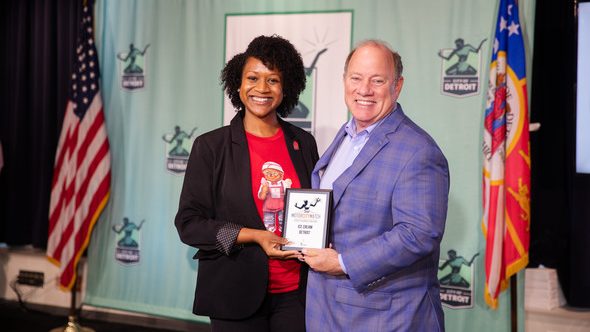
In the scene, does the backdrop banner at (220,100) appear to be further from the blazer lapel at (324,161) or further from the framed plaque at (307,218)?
the framed plaque at (307,218)

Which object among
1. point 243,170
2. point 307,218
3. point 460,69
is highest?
point 460,69

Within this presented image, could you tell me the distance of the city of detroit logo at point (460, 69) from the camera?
3660 mm

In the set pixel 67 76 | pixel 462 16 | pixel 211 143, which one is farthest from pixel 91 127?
pixel 462 16

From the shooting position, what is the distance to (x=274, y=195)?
2.28 metres

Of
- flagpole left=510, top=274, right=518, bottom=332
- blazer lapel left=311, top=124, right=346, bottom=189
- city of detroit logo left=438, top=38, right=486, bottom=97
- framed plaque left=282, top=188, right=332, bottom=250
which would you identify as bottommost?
flagpole left=510, top=274, right=518, bottom=332

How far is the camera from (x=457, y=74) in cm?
369

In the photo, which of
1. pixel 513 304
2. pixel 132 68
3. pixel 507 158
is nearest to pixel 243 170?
pixel 507 158

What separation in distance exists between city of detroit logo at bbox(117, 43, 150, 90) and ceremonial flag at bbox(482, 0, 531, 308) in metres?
2.54

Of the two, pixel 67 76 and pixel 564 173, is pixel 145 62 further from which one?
pixel 564 173

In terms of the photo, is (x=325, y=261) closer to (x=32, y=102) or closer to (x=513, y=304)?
(x=513, y=304)

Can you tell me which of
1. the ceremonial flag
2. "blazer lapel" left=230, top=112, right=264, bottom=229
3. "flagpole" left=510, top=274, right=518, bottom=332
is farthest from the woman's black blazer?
"flagpole" left=510, top=274, right=518, bottom=332

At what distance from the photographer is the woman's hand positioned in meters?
2.06

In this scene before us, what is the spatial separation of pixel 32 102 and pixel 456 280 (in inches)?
139

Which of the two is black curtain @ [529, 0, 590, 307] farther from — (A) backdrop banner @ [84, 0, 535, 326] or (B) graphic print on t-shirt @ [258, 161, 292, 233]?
(B) graphic print on t-shirt @ [258, 161, 292, 233]
